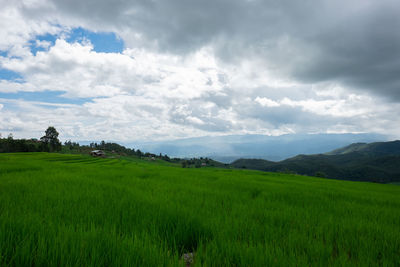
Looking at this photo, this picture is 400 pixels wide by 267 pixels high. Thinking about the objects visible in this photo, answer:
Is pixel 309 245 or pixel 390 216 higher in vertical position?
pixel 309 245

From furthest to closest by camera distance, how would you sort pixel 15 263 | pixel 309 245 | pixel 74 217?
pixel 74 217 < pixel 309 245 < pixel 15 263

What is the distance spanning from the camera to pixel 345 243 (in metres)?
2.51

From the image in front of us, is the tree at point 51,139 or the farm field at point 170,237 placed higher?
the tree at point 51,139

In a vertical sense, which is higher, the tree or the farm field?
the tree

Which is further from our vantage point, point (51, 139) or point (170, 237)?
point (51, 139)

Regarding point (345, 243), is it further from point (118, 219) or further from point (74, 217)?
point (74, 217)

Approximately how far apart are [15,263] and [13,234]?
0.65 meters

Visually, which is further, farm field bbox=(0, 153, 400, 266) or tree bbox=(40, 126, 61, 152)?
tree bbox=(40, 126, 61, 152)

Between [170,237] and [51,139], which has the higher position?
[51,139]

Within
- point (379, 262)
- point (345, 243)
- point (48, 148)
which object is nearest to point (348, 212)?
point (345, 243)

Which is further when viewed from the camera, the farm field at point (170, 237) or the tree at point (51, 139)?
the tree at point (51, 139)

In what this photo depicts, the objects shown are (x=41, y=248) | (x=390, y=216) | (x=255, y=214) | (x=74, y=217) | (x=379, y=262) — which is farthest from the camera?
(x=390, y=216)

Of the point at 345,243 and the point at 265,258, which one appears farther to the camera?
the point at 345,243

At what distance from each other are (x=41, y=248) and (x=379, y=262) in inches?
145
